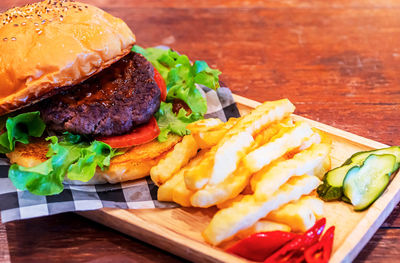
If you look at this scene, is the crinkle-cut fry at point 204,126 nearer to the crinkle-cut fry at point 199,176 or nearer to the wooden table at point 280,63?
the crinkle-cut fry at point 199,176

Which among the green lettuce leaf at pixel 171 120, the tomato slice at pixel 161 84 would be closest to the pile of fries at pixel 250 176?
the green lettuce leaf at pixel 171 120

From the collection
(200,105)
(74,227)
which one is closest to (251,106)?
(200,105)

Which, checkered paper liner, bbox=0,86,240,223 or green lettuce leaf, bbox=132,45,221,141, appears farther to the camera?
green lettuce leaf, bbox=132,45,221,141

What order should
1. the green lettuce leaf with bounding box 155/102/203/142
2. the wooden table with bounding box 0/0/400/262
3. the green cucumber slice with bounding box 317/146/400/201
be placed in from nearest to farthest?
the wooden table with bounding box 0/0/400/262, the green cucumber slice with bounding box 317/146/400/201, the green lettuce leaf with bounding box 155/102/203/142

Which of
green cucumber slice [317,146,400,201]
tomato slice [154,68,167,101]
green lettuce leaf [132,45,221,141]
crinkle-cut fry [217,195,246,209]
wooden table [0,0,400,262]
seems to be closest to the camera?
crinkle-cut fry [217,195,246,209]

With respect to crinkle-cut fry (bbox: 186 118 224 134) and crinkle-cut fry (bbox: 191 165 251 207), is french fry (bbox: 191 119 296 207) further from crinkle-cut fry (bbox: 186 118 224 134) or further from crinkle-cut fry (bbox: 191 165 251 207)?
crinkle-cut fry (bbox: 186 118 224 134)

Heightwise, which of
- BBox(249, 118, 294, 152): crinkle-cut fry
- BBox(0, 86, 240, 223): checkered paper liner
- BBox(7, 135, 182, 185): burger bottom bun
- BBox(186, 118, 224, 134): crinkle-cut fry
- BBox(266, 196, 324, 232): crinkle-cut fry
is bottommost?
BBox(0, 86, 240, 223): checkered paper liner

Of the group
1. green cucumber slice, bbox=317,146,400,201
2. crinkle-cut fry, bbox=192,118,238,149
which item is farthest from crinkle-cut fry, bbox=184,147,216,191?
green cucumber slice, bbox=317,146,400,201

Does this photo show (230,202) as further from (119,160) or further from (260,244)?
(119,160)
